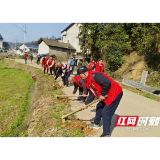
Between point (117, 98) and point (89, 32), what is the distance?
18.7 m

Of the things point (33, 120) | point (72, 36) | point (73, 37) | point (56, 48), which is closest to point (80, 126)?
point (33, 120)

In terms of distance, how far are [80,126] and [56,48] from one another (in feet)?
81.9

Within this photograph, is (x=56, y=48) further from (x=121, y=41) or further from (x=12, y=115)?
(x=12, y=115)

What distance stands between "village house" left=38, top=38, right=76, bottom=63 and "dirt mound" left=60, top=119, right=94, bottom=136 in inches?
870

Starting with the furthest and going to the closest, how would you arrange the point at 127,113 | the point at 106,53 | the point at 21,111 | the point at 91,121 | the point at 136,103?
the point at 106,53 < the point at 136,103 < the point at 21,111 < the point at 127,113 < the point at 91,121

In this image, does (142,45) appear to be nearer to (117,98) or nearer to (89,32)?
(89,32)

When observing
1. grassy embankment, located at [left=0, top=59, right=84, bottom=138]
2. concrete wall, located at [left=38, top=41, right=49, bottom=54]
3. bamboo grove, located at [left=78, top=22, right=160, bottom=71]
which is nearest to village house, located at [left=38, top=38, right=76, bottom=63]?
concrete wall, located at [left=38, top=41, right=49, bottom=54]

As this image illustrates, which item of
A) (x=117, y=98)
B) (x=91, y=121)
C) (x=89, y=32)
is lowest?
(x=91, y=121)

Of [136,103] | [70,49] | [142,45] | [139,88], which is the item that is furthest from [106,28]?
[136,103]

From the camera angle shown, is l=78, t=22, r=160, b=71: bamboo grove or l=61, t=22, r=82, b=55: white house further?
l=61, t=22, r=82, b=55: white house

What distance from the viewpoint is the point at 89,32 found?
20.7 metres

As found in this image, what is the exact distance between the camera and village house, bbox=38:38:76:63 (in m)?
26.6

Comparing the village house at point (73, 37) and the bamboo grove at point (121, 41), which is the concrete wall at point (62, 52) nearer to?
the village house at point (73, 37)

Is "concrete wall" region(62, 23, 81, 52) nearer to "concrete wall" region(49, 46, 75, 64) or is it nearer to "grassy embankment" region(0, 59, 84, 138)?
"concrete wall" region(49, 46, 75, 64)
